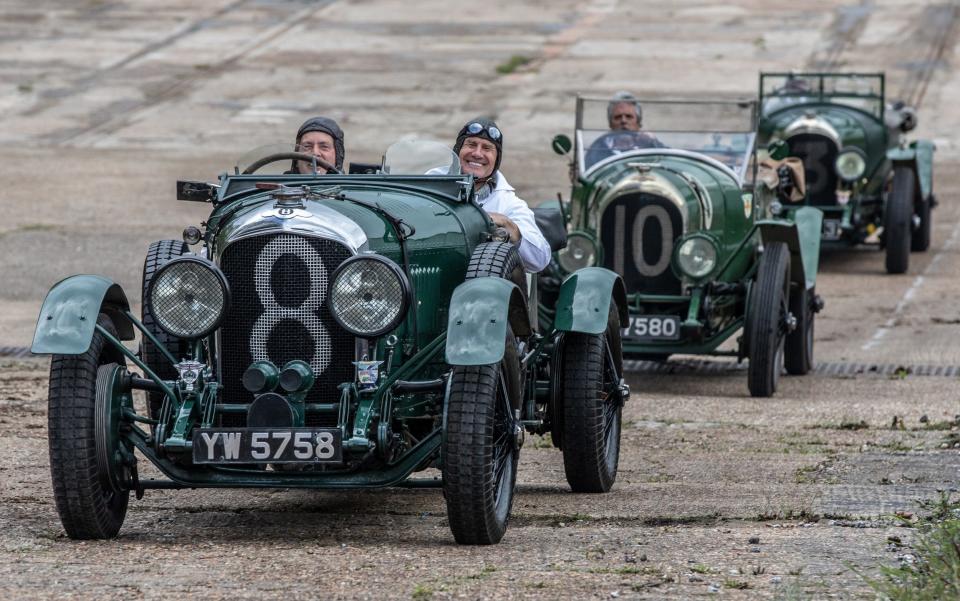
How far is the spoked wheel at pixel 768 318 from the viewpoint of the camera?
35.3 feet

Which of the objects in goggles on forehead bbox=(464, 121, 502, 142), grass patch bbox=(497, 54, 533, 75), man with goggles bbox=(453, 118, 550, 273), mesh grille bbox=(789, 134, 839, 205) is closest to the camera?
man with goggles bbox=(453, 118, 550, 273)

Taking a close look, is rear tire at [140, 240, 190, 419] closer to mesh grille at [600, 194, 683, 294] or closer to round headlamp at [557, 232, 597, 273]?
round headlamp at [557, 232, 597, 273]

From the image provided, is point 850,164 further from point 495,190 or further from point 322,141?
point 322,141

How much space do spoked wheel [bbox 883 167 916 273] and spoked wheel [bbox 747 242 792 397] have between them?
554 centimetres

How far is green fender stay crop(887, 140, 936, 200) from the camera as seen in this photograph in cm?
1725

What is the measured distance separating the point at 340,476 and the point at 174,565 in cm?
79

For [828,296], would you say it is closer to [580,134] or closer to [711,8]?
[580,134]

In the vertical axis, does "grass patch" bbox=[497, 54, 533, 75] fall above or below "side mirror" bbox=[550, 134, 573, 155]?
below

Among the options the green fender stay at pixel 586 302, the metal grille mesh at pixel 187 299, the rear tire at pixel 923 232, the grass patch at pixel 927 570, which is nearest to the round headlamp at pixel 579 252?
the green fender stay at pixel 586 302

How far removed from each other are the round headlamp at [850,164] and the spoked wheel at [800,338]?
5.57 metres

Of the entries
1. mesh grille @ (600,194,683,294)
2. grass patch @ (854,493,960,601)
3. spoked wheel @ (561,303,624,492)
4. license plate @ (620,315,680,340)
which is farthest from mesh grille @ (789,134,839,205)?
grass patch @ (854,493,960,601)

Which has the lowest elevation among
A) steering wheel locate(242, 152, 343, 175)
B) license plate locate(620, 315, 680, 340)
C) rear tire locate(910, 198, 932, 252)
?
rear tire locate(910, 198, 932, 252)

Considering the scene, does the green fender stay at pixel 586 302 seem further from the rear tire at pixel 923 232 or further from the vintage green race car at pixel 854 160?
the rear tire at pixel 923 232

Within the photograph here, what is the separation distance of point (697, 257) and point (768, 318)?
Result: 0.74 meters
